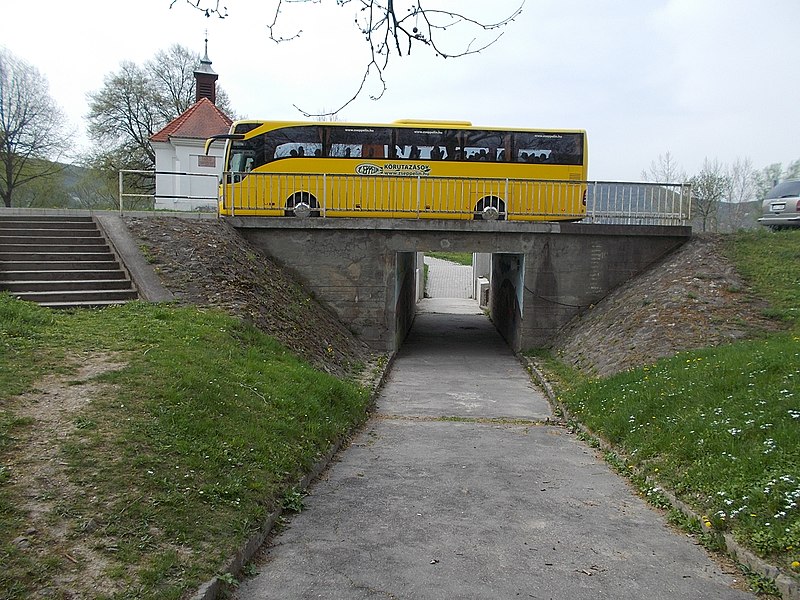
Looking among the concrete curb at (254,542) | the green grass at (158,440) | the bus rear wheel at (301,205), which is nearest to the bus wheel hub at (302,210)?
the bus rear wheel at (301,205)

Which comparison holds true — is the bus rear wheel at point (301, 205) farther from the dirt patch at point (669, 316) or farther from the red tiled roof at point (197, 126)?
the red tiled roof at point (197, 126)

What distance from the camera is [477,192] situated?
1788 cm

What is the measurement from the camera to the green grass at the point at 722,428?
5012 millimetres

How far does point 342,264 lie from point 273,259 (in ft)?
5.40

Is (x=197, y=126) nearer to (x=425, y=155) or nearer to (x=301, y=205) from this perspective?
(x=425, y=155)

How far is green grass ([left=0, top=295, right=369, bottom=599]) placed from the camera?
402 cm

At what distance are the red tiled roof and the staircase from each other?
20444 millimetres

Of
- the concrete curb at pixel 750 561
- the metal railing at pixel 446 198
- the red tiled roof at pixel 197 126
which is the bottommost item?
the concrete curb at pixel 750 561

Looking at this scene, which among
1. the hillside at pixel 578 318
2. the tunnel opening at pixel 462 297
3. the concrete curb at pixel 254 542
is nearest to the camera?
the concrete curb at pixel 254 542

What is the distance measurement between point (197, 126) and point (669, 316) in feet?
91.8

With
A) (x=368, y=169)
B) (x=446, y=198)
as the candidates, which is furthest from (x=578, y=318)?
(x=368, y=169)

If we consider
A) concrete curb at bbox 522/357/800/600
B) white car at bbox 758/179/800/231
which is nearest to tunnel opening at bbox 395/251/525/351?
white car at bbox 758/179/800/231

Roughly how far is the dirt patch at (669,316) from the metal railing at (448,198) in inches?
57.7

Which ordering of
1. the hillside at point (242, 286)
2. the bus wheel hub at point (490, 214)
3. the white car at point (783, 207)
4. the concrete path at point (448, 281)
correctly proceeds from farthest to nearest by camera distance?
the concrete path at point (448, 281)
the white car at point (783, 207)
the bus wheel hub at point (490, 214)
the hillside at point (242, 286)
